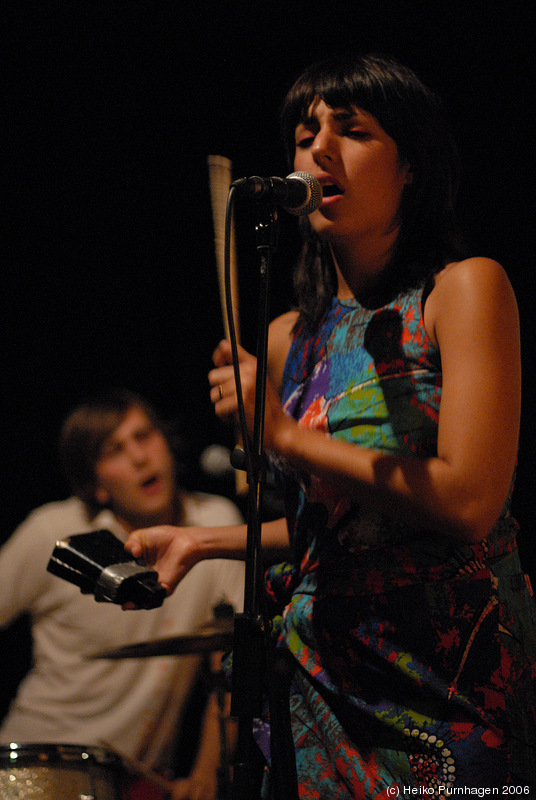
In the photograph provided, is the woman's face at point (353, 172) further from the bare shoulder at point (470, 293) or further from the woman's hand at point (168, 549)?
the woman's hand at point (168, 549)

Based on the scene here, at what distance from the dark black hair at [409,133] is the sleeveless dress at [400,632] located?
164 millimetres

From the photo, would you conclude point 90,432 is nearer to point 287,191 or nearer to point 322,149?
point 322,149

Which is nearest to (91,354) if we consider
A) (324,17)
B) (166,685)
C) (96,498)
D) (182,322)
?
(182,322)

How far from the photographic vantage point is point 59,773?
66.6 inches

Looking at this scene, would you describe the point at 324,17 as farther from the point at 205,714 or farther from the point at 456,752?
the point at 205,714

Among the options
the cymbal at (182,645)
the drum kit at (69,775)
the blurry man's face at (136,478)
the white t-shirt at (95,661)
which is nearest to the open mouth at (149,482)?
the blurry man's face at (136,478)

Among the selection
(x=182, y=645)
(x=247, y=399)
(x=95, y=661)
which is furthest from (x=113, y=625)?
(x=247, y=399)

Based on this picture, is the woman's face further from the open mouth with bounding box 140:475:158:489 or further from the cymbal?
the open mouth with bounding box 140:475:158:489

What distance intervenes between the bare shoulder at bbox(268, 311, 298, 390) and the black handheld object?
467 millimetres

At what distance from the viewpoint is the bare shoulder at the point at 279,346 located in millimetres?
1480

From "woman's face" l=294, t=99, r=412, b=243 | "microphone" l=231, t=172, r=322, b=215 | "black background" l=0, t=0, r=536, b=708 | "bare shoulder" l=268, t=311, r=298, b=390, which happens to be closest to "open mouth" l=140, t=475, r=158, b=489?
"black background" l=0, t=0, r=536, b=708

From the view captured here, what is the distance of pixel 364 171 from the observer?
1.22 meters

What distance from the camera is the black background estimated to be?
2314 mm

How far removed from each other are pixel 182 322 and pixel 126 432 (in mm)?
741
